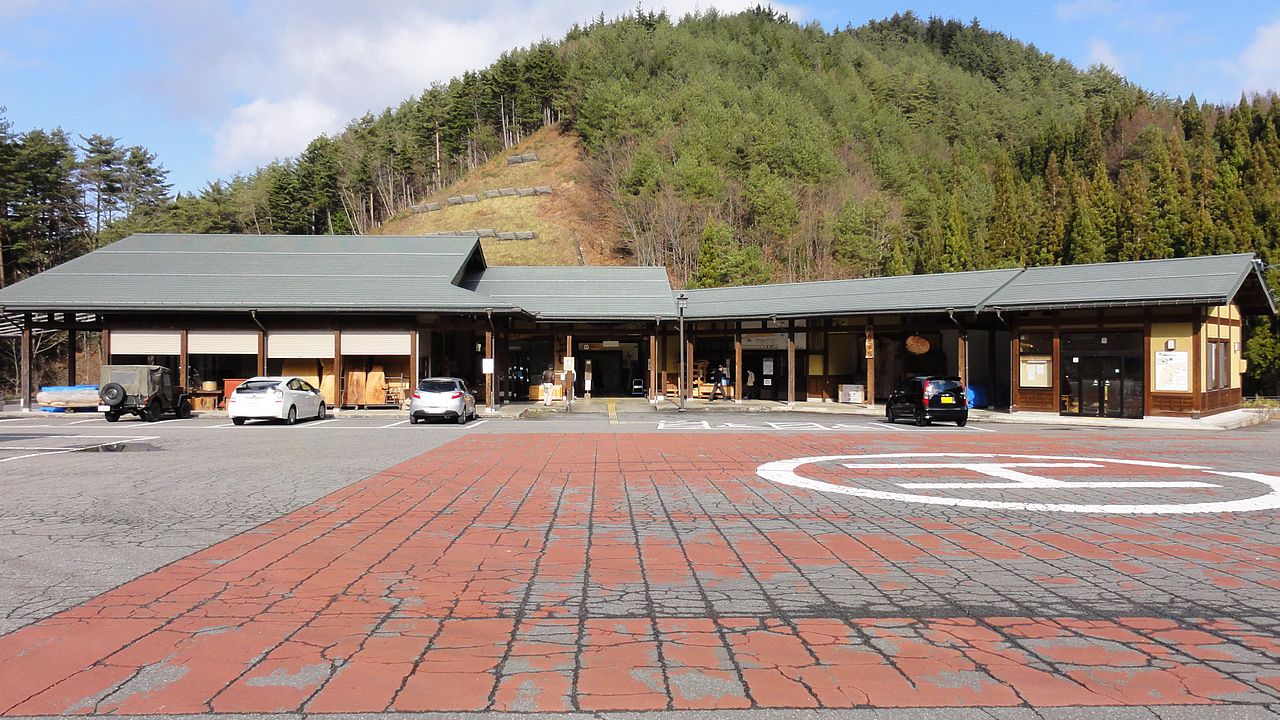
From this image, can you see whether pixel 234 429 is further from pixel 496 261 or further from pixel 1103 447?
pixel 496 261

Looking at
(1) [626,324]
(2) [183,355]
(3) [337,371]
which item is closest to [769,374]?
(1) [626,324]

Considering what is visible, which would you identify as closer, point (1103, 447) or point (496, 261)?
point (1103, 447)

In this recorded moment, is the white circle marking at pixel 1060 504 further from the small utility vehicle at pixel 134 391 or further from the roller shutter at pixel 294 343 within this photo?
the roller shutter at pixel 294 343

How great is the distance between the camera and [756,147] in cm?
7144

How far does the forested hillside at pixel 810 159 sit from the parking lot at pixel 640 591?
46088mm

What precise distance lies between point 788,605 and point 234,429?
875 inches

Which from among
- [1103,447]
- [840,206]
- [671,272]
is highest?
[840,206]

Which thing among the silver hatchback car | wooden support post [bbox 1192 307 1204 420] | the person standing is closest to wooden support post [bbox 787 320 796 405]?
the person standing

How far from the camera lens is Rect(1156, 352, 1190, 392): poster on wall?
91.3 feet

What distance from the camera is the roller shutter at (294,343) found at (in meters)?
33.0

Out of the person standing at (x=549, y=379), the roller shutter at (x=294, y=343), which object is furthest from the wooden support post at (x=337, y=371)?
the person standing at (x=549, y=379)

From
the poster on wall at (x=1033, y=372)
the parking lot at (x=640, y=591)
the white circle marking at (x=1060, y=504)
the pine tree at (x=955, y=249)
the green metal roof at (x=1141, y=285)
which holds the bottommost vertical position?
the white circle marking at (x=1060, y=504)

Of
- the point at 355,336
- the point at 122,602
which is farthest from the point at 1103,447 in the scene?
the point at 355,336

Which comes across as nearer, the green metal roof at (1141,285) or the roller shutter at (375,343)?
the green metal roof at (1141,285)
